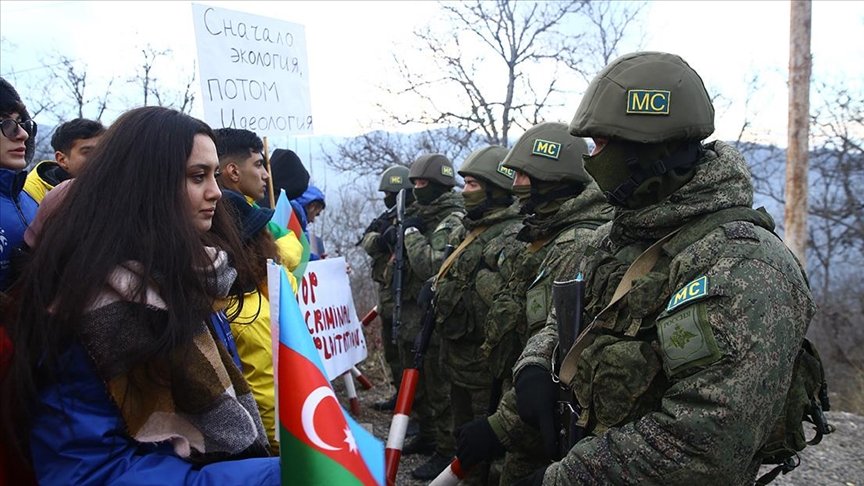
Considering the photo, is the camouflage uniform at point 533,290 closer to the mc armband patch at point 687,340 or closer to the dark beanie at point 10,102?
the mc armband patch at point 687,340

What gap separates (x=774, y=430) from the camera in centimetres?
204

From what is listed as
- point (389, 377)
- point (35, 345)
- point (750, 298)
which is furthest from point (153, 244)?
point (389, 377)

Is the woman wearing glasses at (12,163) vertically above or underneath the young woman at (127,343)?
above

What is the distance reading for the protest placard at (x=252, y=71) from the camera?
4.12 m

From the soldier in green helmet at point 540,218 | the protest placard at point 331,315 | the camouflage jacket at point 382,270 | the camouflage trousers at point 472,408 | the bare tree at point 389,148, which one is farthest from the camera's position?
the bare tree at point 389,148

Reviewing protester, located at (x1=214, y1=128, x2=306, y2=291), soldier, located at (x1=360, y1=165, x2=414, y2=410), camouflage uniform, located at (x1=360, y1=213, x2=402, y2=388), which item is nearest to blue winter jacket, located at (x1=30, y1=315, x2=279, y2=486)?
protester, located at (x1=214, y1=128, x2=306, y2=291)

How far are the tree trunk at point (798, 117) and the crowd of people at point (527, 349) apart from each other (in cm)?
649

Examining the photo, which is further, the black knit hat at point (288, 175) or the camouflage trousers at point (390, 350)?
the camouflage trousers at point (390, 350)

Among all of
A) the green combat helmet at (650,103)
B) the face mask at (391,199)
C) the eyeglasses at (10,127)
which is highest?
the eyeglasses at (10,127)

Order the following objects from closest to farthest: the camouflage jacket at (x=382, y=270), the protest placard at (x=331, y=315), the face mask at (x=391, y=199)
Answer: the protest placard at (x=331, y=315) → the camouflage jacket at (x=382, y=270) → the face mask at (x=391, y=199)

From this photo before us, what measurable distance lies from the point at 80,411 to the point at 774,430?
1.93 metres

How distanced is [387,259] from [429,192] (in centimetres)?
110

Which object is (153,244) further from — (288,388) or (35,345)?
(288,388)

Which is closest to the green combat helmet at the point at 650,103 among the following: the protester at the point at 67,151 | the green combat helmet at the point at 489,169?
the green combat helmet at the point at 489,169
